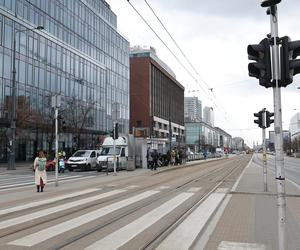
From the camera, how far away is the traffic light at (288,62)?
264 inches

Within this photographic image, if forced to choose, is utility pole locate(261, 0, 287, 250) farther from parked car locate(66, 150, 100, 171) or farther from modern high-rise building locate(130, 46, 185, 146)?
modern high-rise building locate(130, 46, 185, 146)

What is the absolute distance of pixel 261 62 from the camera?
22.6 feet

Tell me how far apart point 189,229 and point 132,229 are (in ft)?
3.97

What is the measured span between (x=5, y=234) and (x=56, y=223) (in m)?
1.58

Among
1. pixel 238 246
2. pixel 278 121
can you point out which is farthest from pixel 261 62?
pixel 238 246

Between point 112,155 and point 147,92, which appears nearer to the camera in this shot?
point 112,155

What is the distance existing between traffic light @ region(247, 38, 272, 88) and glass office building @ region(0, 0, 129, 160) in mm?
30003

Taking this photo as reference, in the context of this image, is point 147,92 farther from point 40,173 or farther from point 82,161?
point 40,173

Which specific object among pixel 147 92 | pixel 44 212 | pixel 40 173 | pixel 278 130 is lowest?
pixel 44 212

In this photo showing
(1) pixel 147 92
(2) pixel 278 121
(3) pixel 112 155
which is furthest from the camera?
(1) pixel 147 92

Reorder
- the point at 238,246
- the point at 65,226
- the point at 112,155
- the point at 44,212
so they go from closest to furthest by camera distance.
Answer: the point at 238,246 → the point at 65,226 → the point at 44,212 → the point at 112,155

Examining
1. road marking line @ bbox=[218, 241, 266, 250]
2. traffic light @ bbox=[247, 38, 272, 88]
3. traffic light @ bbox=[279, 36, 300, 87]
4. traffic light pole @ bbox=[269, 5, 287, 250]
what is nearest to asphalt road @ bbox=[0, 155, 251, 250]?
road marking line @ bbox=[218, 241, 266, 250]

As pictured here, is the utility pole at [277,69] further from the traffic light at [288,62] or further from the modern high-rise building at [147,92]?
the modern high-rise building at [147,92]

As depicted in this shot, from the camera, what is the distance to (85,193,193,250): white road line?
8.44m
